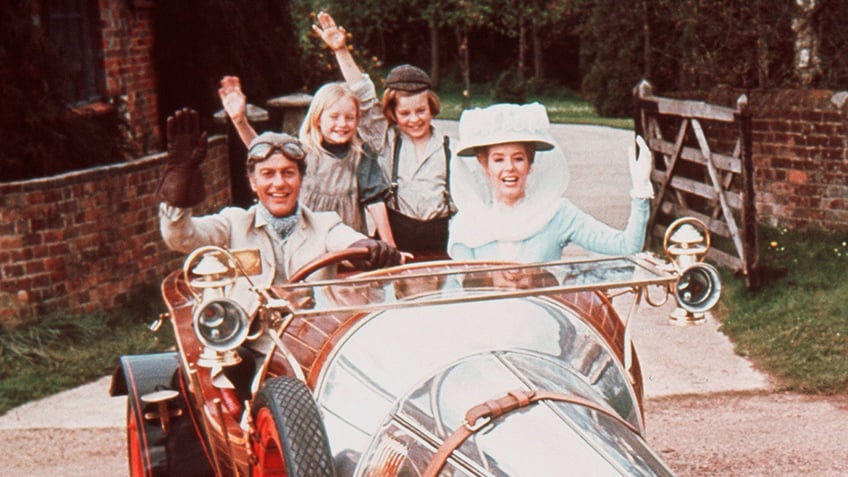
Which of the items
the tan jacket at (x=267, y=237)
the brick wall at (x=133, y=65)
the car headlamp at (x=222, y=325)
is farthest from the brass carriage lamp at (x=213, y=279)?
the brick wall at (x=133, y=65)

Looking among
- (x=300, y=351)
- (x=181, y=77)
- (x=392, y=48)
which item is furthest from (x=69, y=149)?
(x=392, y=48)

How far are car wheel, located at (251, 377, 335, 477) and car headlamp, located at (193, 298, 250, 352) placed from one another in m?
0.15

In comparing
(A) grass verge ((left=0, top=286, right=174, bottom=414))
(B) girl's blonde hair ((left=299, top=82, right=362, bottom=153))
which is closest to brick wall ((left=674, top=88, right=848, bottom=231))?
(B) girl's blonde hair ((left=299, top=82, right=362, bottom=153))

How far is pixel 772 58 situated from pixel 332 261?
7916 millimetres

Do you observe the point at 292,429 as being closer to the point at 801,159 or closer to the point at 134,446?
the point at 134,446

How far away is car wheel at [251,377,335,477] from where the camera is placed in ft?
9.53

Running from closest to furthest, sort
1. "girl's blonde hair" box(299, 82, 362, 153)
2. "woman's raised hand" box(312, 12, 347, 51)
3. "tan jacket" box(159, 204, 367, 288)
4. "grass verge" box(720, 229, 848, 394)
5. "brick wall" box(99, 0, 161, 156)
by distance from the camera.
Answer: "tan jacket" box(159, 204, 367, 288) → "girl's blonde hair" box(299, 82, 362, 153) → "woman's raised hand" box(312, 12, 347, 51) → "grass verge" box(720, 229, 848, 394) → "brick wall" box(99, 0, 161, 156)

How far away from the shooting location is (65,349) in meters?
7.19

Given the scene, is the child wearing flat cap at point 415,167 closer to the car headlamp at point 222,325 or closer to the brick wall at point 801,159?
the car headlamp at point 222,325

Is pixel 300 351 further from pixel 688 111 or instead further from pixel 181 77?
pixel 181 77

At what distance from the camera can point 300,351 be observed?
138 inches

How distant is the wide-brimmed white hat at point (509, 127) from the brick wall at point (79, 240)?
392 cm

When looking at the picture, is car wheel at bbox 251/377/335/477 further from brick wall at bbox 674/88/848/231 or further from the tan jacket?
brick wall at bbox 674/88/848/231

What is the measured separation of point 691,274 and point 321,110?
7.80 feet
